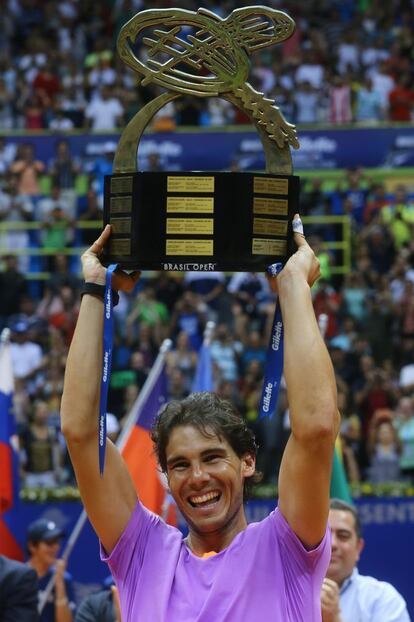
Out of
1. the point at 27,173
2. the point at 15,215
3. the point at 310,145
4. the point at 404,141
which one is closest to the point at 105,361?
the point at 15,215

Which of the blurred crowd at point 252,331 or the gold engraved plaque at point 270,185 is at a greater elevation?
the gold engraved plaque at point 270,185

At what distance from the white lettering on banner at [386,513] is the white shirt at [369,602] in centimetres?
577

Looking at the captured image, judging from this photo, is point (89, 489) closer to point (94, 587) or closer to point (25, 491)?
point (94, 587)

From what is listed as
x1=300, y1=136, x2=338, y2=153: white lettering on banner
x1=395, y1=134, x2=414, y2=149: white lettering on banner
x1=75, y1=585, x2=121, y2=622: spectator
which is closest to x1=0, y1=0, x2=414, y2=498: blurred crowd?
x1=300, y1=136, x2=338, y2=153: white lettering on banner

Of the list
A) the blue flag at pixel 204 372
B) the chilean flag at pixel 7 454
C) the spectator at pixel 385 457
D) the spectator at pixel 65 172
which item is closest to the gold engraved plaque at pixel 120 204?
the chilean flag at pixel 7 454

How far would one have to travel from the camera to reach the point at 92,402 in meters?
3.73

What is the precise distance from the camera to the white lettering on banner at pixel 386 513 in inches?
472

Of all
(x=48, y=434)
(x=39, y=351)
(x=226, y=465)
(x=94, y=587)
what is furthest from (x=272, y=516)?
(x=39, y=351)

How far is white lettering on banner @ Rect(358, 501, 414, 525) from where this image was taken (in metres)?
12.0

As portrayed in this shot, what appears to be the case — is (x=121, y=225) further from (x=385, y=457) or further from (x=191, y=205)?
(x=385, y=457)

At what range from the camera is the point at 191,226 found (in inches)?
156

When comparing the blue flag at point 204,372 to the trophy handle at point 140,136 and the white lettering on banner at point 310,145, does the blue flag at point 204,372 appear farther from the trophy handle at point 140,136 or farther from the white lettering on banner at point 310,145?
the white lettering on banner at point 310,145

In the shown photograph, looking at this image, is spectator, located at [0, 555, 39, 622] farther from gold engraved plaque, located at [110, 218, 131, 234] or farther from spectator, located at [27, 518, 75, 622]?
gold engraved plaque, located at [110, 218, 131, 234]

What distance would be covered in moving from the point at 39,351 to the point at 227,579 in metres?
13.2
